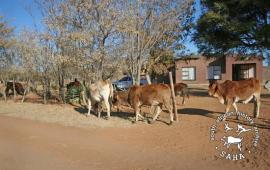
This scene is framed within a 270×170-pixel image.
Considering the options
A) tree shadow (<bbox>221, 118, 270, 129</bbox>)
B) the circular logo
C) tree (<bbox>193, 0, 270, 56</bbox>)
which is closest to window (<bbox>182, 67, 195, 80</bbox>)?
tree (<bbox>193, 0, 270, 56</bbox>)

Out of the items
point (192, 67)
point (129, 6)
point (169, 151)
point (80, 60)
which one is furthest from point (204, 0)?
point (192, 67)

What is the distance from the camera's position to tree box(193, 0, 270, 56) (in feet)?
83.3

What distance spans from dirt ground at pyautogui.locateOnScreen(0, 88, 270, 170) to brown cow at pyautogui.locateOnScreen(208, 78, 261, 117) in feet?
2.38

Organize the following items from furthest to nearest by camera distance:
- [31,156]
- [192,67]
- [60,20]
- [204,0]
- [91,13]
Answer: [192,67] → [204,0] → [60,20] → [91,13] → [31,156]

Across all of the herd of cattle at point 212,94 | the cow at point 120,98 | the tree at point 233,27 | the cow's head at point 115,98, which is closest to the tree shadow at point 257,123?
the herd of cattle at point 212,94

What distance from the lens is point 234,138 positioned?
1114 cm

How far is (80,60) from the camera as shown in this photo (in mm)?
19859

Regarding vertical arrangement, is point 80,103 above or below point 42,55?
below

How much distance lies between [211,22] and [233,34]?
1.84 m

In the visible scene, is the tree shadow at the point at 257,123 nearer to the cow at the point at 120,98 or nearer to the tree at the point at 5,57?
the cow at the point at 120,98

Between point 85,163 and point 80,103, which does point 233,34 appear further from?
point 85,163

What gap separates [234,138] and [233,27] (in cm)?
1538

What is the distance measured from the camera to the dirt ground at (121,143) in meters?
9.58

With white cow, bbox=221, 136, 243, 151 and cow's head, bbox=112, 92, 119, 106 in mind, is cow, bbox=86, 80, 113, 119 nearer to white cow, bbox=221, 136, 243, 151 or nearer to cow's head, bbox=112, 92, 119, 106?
cow's head, bbox=112, 92, 119, 106
